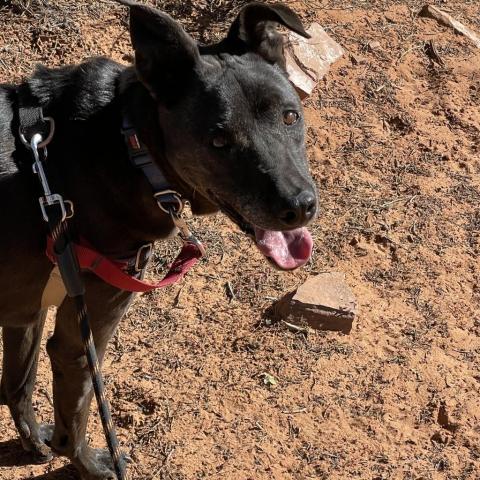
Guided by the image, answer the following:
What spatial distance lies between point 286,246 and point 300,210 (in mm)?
280

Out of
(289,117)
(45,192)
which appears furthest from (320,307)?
(45,192)

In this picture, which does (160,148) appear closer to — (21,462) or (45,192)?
(45,192)

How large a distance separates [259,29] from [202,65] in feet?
1.13

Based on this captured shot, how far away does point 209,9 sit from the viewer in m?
6.76

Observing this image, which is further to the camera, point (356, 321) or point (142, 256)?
point (356, 321)

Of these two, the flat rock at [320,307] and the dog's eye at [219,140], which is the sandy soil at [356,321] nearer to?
the flat rock at [320,307]

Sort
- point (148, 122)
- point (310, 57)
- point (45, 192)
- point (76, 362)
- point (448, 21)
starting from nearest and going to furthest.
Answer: point (45, 192)
point (148, 122)
point (76, 362)
point (310, 57)
point (448, 21)

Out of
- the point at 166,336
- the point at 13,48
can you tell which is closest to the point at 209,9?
the point at 13,48

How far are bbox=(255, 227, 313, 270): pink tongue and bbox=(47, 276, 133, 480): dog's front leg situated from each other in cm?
70

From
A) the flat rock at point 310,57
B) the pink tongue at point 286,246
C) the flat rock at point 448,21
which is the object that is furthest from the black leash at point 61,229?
the flat rock at point 448,21

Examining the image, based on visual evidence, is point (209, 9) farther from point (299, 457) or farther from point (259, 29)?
point (299, 457)

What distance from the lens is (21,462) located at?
4.45m

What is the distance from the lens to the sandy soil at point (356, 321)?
4449 mm

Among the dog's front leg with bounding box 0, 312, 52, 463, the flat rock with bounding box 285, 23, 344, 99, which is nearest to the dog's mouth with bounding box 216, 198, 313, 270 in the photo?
the dog's front leg with bounding box 0, 312, 52, 463
